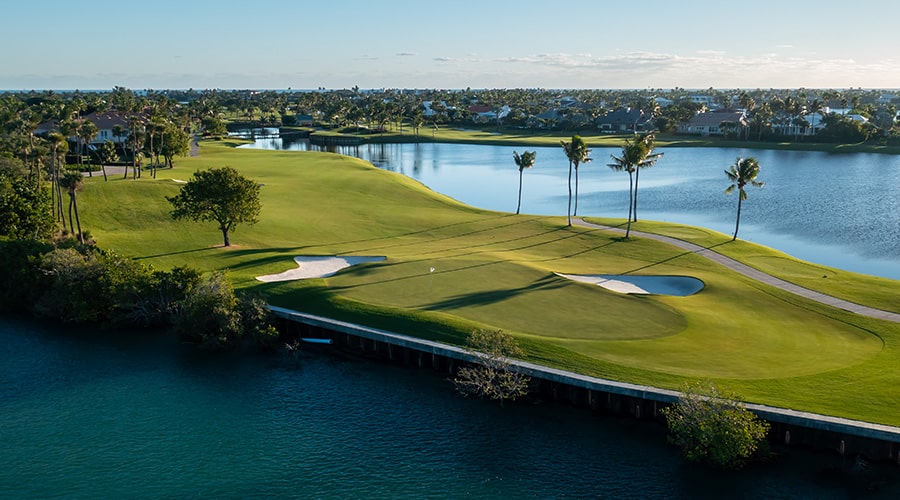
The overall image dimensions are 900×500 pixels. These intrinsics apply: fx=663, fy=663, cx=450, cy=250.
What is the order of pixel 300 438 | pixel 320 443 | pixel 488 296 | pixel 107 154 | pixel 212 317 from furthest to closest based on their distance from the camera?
pixel 107 154
pixel 488 296
pixel 212 317
pixel 300 438
pixel 320 443

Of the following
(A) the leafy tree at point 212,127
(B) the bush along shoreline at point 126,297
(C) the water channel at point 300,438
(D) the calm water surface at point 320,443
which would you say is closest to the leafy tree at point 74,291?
(B) the bush along shoreline at point 126,297

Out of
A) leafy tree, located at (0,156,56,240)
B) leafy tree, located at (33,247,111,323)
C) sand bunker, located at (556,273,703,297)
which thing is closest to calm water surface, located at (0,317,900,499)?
leafy tree, located at (33,247,111,323)

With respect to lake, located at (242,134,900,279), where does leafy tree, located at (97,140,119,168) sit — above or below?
above

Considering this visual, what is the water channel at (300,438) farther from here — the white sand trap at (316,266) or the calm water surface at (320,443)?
the white sand trap at (316,266)

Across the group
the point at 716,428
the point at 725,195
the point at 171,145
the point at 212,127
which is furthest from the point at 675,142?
the point at 716,428

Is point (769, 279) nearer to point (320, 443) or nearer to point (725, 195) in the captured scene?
point (320, 443)

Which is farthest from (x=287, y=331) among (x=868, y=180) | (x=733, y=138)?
(x=733, y=138)

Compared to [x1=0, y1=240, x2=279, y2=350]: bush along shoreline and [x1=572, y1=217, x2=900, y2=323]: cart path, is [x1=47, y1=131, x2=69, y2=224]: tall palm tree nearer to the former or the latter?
[x1=0, y1=240, x2=279, y2=350]: bush along shoreline
